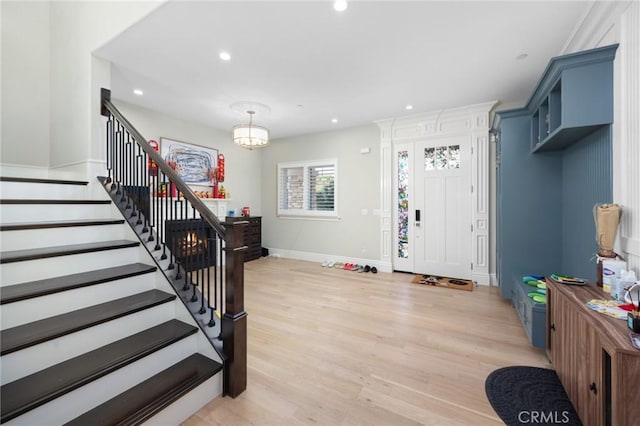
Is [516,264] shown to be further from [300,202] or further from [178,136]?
[178,136]

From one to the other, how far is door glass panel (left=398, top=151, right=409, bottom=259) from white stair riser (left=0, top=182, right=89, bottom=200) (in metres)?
4.63

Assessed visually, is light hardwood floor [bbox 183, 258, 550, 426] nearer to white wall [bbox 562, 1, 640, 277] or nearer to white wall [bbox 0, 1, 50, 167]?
white wall [bbox 562, 1, 640, 277]

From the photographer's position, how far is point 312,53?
2.83 m

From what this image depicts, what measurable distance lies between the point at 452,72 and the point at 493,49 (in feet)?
1.67

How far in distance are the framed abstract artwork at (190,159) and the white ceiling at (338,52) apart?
2.38 feet

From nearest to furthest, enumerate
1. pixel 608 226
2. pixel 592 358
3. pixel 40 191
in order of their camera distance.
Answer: pixel 592 358 → pixel 608 226 → pixel 40 191

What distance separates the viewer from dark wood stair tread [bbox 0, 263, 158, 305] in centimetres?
146

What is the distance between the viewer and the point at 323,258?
5836mm

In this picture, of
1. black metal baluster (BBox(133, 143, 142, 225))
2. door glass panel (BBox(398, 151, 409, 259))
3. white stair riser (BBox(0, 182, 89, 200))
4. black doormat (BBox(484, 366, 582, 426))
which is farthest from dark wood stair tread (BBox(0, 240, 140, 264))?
door glass panel (BBox(398, 151, 409, 259))

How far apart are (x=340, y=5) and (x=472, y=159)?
328cm

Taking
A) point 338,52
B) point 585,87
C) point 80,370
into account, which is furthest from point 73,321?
point 585,87

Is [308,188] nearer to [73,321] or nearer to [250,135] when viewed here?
[250,135]

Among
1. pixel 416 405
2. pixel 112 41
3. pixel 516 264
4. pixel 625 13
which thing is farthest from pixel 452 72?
pixel 112 41

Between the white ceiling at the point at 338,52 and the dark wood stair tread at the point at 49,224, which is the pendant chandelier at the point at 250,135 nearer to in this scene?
the white ceiling at the point at 338,52
